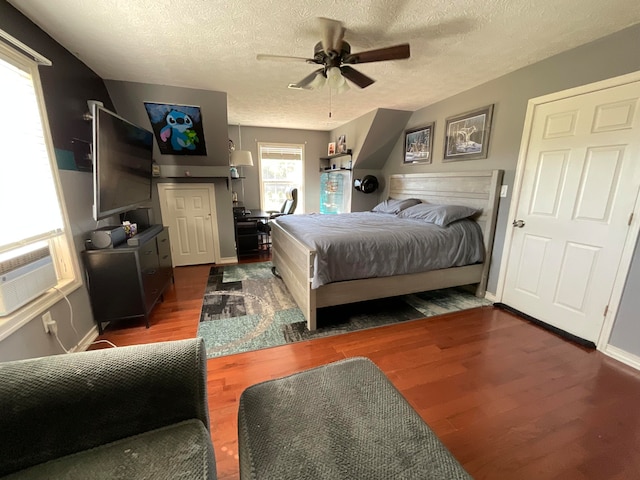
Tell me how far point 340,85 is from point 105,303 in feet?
8.87

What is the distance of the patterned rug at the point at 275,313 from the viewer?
2.22 meters

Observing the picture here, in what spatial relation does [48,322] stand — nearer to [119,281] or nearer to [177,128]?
[119,281]

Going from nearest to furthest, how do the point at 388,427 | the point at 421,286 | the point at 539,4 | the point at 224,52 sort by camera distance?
the point at 388,427 → the point at 539,4 → the point at 224,52 → the point at 421,286

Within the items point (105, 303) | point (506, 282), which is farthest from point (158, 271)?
point (506, 282)

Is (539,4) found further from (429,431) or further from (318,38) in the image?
(429,431)

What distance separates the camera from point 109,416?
87cm

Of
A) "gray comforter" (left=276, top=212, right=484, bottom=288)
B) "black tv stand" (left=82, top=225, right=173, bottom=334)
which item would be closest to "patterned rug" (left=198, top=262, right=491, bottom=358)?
"gray comforter" (left=276, top=212, right=484, bottom=288)

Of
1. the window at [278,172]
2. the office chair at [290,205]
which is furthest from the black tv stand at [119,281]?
the window at [278,172]

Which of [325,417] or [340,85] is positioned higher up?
[340,85]

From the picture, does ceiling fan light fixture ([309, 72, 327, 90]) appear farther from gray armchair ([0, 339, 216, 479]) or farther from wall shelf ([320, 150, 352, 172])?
wall shelf ([320, 150, 352, 172])

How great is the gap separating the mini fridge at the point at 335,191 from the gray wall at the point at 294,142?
5.6 inches

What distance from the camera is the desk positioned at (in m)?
→ 4.51

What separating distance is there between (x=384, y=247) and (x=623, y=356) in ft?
6.28

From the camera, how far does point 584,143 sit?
2109 mm
